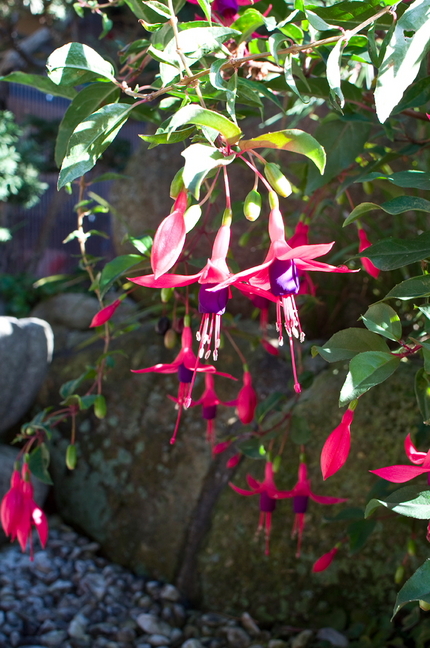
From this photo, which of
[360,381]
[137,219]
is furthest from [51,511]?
[360,381]

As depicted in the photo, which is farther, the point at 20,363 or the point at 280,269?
the point at 20,363

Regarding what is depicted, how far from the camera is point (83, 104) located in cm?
57

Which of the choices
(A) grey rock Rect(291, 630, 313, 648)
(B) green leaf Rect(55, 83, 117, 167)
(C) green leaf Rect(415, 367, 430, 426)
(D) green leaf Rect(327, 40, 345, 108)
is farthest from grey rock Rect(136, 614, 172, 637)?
(D) green leaf Rect(327, 40, 345, 108)

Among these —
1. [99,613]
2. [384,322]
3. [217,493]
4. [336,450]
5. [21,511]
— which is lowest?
[99,613]

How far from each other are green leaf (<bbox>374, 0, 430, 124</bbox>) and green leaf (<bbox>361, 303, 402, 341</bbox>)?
0.17m

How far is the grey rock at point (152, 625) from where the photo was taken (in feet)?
3.63

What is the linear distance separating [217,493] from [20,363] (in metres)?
0.65

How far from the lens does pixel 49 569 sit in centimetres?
132

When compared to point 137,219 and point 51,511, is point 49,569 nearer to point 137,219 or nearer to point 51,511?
point 51,511

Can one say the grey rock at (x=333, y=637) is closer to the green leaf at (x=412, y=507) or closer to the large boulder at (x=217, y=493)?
the large boulder at (x=217, y=493)

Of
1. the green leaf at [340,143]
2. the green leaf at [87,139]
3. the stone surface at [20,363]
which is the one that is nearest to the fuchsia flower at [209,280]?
the green leaf at [87,139]

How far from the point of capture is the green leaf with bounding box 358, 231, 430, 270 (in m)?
0.53

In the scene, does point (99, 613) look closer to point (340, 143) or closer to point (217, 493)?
point (217, 493)

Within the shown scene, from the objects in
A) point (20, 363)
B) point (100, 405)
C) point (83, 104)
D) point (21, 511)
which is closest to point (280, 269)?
point (83, 104)
